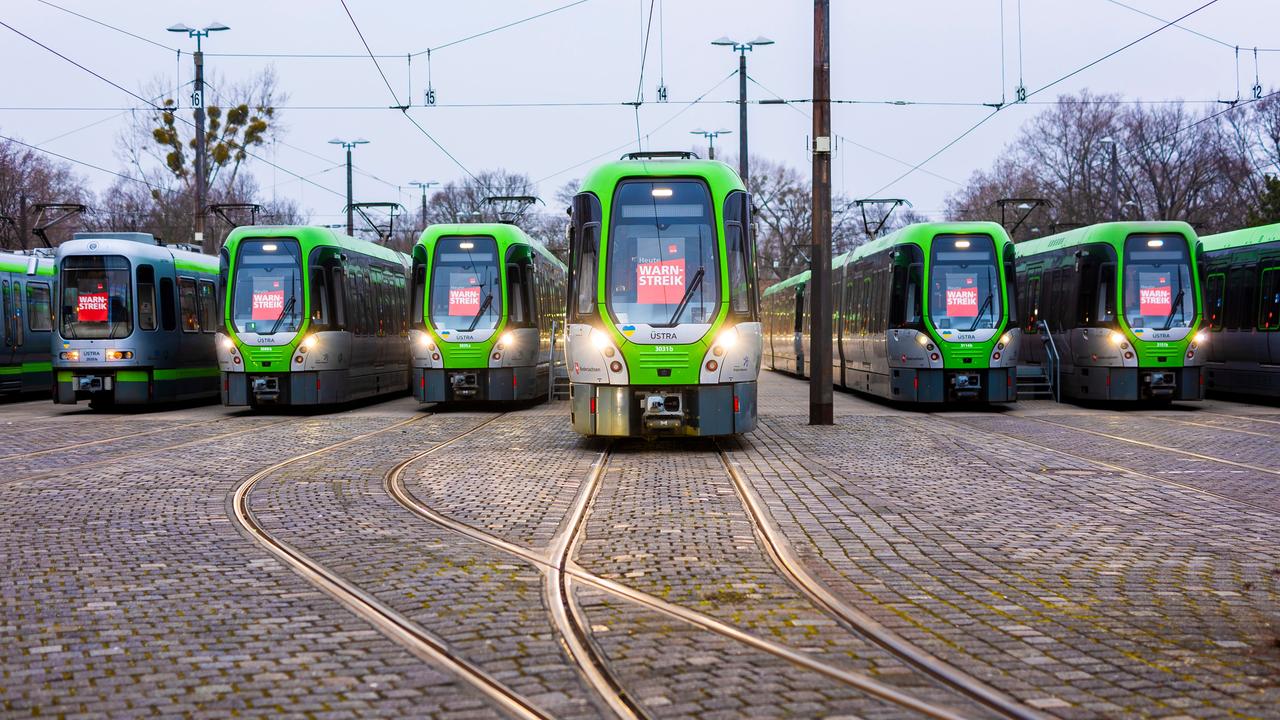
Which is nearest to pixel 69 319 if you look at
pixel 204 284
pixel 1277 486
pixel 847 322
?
pixel 204 284

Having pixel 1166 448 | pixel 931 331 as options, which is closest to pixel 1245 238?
pixel 931 331

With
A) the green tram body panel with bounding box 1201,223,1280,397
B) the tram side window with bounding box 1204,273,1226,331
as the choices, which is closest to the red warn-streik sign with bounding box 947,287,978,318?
the green tram body panel with bounding box 1201,223,1280,397

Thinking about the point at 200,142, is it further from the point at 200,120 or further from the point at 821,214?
the point at 821,214

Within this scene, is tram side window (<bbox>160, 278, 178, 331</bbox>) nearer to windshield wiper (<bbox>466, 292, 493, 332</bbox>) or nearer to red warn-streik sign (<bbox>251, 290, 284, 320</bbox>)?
red warn-streik sign (<bbox>251, 290, 284, 320</bbox>)

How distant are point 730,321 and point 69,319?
14.2 m

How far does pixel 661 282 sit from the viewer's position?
14445 millimetres

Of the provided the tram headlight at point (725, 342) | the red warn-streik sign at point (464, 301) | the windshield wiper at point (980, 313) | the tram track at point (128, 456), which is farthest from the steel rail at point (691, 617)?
the red warn-streik sign at point (464, 301)

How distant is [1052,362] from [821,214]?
28.2ft

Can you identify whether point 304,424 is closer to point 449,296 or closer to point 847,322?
point 449,296

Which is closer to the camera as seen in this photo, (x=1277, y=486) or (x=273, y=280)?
(x=1277, y=486)

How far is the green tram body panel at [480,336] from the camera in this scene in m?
22.9

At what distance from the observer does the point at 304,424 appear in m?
19.6

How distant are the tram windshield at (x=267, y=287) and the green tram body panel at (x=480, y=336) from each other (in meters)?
2.20

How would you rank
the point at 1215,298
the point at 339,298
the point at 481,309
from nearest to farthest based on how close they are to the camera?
the point at 339,298, the point at 481,309, the point at 1215,298
